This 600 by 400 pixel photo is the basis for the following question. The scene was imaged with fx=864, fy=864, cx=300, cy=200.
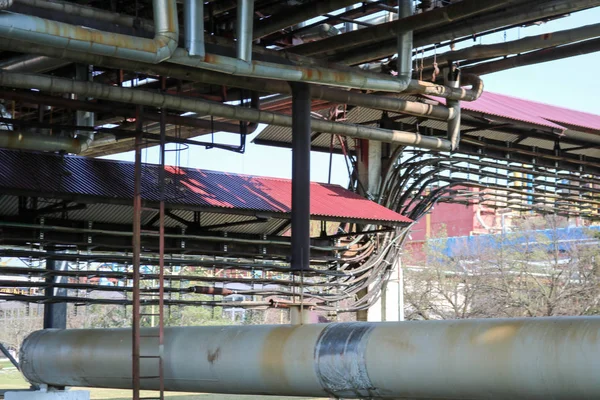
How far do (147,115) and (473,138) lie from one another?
13.6 meters

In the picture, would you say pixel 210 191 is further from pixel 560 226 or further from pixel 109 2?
pixel 560 226

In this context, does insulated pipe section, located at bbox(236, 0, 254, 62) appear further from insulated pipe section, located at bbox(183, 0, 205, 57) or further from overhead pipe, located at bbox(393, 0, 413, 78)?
overhead pipe, located at bbox(393, 0, 413, 78)

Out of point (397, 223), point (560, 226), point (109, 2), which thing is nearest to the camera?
point (109, 2)

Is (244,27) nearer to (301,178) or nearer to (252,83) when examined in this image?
(252,83)

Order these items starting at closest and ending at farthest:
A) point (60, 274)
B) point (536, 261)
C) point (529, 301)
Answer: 1. point (60, 274)
2. point (529, 301)
3. point (536, 261)

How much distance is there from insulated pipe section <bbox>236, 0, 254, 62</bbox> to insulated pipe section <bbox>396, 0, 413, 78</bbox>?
3.07 meters

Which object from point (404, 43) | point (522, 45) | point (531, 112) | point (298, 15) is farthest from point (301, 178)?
point (531, 112)

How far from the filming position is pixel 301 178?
53.2 ft

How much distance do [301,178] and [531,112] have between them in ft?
48.8

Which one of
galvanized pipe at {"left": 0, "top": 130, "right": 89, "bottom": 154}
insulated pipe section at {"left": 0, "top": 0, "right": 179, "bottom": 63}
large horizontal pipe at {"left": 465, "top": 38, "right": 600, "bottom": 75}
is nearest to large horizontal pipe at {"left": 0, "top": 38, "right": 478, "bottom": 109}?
large horizontal pipe at {"left": 465, "top": 38, "right": 600, "bottom": 75}

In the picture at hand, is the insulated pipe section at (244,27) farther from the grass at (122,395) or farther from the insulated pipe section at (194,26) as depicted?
the grass at (122,395)

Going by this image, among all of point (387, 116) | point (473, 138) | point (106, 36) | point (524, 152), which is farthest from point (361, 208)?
point (106, 36)

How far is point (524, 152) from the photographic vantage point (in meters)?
28.3

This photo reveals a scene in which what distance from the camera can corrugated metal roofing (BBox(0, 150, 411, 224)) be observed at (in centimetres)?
1742
